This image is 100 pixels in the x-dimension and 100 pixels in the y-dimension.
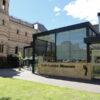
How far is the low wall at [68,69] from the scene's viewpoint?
16953mm

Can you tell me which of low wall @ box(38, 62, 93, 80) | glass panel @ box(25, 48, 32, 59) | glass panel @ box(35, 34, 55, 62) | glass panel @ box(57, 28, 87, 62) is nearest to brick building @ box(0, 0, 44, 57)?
glass panel @ box(25, 48, 32, 59)

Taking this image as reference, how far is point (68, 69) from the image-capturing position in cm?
1861

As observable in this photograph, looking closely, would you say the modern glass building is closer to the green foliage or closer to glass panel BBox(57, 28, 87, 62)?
glass panel BBox(57, 28, 87, 62)

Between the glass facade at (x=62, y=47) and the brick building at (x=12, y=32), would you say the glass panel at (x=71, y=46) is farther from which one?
the brick building at (x=12, y=32)

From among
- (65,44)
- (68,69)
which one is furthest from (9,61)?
(68,69)

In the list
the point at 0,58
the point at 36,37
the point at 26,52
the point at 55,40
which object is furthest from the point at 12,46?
the point at 55,40

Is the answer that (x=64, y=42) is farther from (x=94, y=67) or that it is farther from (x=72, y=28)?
(x=94, y=67)

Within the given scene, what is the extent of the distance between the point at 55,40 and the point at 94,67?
5.77m

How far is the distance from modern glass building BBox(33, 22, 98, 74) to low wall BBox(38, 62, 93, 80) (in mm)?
576

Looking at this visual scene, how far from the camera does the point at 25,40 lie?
43.8 metres

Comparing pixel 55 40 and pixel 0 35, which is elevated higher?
pixel 0 35

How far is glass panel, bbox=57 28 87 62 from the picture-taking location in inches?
709

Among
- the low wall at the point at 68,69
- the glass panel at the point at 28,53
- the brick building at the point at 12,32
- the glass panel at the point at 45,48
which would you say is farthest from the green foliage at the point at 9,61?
the low wall at the point at 68,69

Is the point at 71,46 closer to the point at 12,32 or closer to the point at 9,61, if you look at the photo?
the point at 9,61
